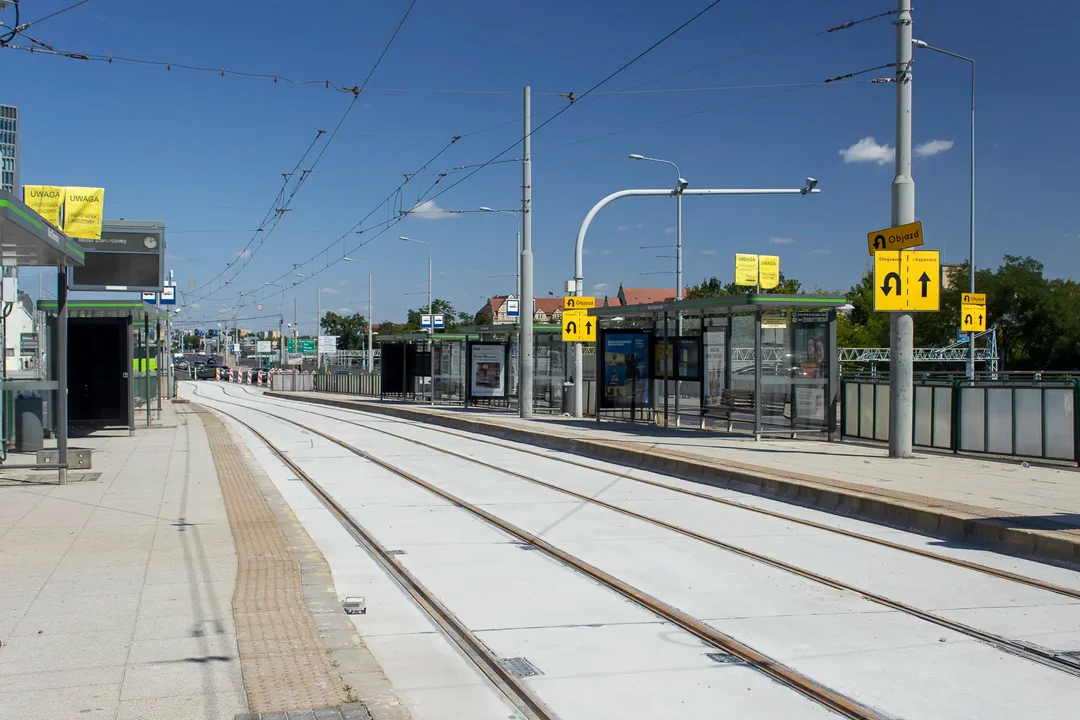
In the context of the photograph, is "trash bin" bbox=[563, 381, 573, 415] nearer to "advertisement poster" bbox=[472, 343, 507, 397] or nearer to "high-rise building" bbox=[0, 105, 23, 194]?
"advertisement poster" bbox=[472, 343, 507, 397]

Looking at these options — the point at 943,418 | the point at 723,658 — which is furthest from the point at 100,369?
the point at 723,658

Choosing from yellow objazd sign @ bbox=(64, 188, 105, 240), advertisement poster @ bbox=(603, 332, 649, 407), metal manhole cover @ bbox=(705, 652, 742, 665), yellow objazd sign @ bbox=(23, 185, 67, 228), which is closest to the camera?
metal manhole cover @ bbox=(705, 652, 742, 665)

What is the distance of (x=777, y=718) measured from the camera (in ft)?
17.1

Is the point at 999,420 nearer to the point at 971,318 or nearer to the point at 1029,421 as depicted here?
the point at 1029,421

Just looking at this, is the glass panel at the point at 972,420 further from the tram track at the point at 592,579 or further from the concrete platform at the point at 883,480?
the tram track at the point at 592,579

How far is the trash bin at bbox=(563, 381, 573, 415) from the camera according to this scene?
30094 mm

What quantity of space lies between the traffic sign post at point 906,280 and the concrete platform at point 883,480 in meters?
2.63

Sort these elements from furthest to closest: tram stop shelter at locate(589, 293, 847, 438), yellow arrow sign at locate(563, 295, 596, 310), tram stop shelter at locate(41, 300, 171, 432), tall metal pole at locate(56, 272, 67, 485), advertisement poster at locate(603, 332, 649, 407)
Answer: yellow arrow sign at locate(563, 295, 596, 310) → advertisement poster at locate(603, 332, 649, 407) → tram stop shelter at locate(41, 300, 171, 432) → tram stop shelter at locate(589, 293, 847, 438) → tall metal pole at locate(56, 272, 67, 485)

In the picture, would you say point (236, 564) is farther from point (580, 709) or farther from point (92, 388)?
point (92, 388)

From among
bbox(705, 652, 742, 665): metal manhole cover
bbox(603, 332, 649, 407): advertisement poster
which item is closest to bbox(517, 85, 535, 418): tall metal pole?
bbox(603, 332, 649, 407): advertisement poster

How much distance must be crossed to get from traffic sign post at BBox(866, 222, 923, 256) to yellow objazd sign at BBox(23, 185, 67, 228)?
16548 mm

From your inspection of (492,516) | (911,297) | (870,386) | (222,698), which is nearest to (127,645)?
(222,698)

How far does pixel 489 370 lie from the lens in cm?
3534

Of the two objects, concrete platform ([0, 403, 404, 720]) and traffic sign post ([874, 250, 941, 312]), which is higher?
traffic sign post ([874, 250, 941, 312])
